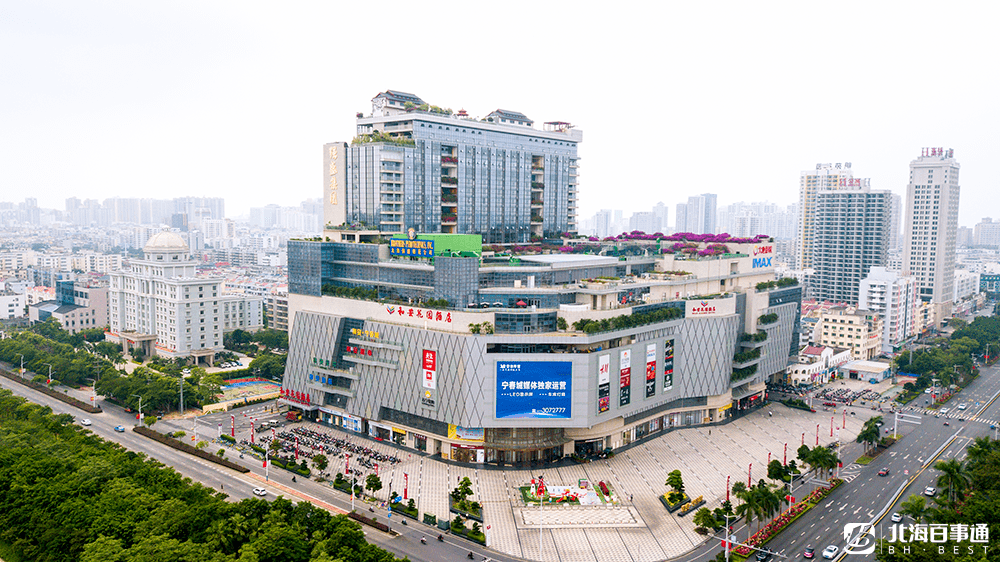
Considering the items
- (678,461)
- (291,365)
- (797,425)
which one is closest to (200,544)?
(291,365)

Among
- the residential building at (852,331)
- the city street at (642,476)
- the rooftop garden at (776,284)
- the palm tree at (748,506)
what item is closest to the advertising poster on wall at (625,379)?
the city street at (642,476)

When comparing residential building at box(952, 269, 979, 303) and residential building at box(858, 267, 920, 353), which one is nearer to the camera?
residential building at box(858, 267, 920, 353)

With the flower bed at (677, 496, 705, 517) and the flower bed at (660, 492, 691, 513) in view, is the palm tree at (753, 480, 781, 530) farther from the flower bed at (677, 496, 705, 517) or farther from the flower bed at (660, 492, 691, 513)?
the flower bed at (660, 492, 691, 513)

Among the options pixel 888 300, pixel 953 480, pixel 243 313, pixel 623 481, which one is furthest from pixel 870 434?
pixel 243 313

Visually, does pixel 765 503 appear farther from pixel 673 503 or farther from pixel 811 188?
pixel 811 188

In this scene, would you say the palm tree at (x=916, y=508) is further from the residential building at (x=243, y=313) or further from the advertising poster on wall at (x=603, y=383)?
the residential building at (x=243, y=313)

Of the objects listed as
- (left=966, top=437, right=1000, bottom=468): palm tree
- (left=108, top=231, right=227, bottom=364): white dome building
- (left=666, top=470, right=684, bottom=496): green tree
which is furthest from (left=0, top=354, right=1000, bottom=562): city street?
(left=108, top=231, right=227, bottom=364): white dome building

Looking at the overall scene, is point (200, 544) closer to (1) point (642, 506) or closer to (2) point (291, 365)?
(1) point (642, 506)
